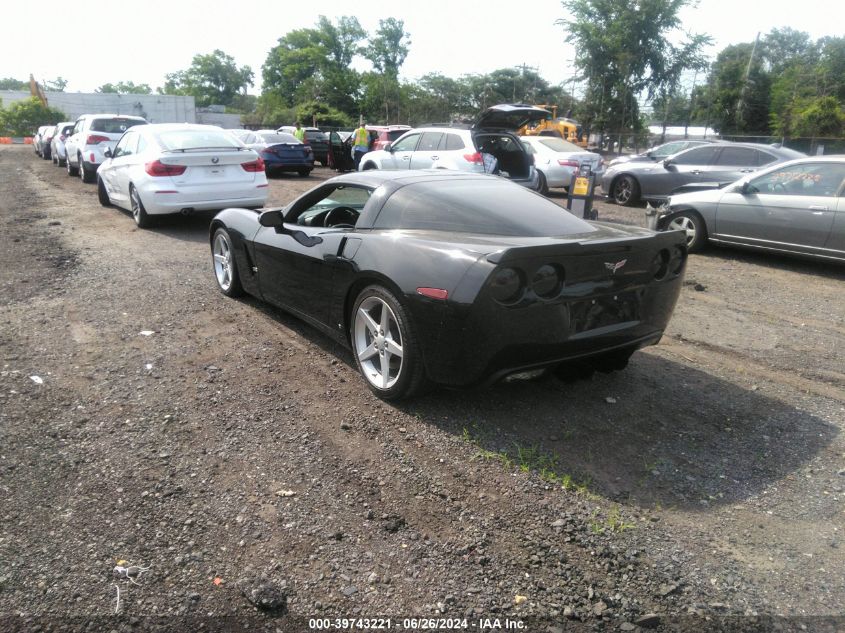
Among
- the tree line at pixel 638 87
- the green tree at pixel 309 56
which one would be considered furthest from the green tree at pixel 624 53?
the green tree at pixel 309 56

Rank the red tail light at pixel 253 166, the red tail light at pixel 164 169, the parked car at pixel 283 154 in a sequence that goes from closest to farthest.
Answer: the red tail light at pixel 164 169 < the red tail light at pixel 253 166 < the parked car at pixel 283 154

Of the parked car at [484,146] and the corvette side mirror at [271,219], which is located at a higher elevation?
the parked car at [484,146]

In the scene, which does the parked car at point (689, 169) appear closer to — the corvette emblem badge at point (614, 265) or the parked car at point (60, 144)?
the corvette emblem badge at point (614, 265)

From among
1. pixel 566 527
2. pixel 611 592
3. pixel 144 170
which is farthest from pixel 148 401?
pixel 144 170

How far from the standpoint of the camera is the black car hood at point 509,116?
1198 cm

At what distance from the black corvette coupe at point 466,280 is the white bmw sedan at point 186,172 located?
508 cm

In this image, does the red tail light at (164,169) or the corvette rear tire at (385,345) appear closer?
the corvette rear tire at (385,345)

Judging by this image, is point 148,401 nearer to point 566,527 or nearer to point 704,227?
point 566,527

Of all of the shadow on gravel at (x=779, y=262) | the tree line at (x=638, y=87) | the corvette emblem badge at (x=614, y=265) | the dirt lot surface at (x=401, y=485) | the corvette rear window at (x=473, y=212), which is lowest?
the dirt lot surface at (x=401, y=485)

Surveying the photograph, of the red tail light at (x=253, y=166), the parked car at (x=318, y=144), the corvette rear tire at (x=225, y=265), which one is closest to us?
the corvette rear tire at (x=225, y=265)

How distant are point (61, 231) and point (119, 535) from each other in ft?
28.2

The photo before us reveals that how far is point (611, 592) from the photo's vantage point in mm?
2402

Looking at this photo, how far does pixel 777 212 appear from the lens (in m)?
8.03

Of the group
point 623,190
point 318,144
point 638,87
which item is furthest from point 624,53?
point 623,190
